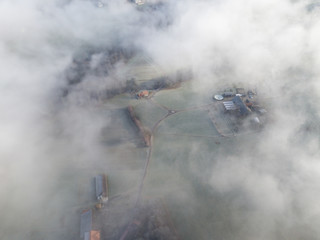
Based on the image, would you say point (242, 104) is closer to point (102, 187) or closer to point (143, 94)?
point (143, 94)

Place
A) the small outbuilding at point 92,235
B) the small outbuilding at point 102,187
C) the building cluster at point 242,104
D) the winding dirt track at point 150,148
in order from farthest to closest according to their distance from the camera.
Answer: the building cluster at point 242,104 → the small outbuilding at point 102,187 → the winding dirt track at point 150,148 → the small outbuilding at point 92,235

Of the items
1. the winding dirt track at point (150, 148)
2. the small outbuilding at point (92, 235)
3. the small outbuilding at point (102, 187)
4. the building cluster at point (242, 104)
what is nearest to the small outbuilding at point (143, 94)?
the winding dirt track at point (150, 148)

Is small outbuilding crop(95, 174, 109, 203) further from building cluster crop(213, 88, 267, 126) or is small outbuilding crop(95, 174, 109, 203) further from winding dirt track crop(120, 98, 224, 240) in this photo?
building cluster crop(213, 88, 267, 126)

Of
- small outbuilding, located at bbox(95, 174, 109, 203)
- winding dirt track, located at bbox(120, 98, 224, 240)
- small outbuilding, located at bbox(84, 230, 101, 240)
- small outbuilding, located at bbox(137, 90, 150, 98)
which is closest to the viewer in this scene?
small outbuilding, located at bbox(84, 230, 101, 240)

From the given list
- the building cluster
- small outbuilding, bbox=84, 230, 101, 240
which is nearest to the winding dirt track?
small outbuilding, bbox=84, 230, 101, 240

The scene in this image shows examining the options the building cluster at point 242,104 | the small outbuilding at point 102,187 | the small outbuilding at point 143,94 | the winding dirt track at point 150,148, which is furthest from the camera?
the small outbuilding at point 143,94

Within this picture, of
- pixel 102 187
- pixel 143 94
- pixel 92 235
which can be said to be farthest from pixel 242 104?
pixel 92 235

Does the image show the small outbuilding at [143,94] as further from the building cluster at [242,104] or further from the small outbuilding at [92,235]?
the small outbuilding at [92,235]

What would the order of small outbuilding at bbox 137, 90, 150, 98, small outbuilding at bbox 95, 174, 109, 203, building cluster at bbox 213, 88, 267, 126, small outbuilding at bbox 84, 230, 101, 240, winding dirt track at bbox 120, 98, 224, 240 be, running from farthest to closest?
small outbuilding at bbox 137, 90, 150, 98 → building cluster at bbox 213, 88, 267, 126 → small outbuilding at bbox 95, 174, 109, 203 → winding dirt track at bbox 120, 98, 224, 240 → small outbuilding at bbox 84, 230, 101, 240

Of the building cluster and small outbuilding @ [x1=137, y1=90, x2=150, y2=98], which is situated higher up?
small outbuilding @ [x1=137, y1=90, x2=150, y2=98]

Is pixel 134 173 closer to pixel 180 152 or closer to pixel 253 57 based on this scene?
pixel 180 152

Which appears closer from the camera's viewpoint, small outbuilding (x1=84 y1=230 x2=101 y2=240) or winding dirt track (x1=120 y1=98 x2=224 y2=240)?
small outbuilding (x1=84 y1=230 x2=101 y2=240)
